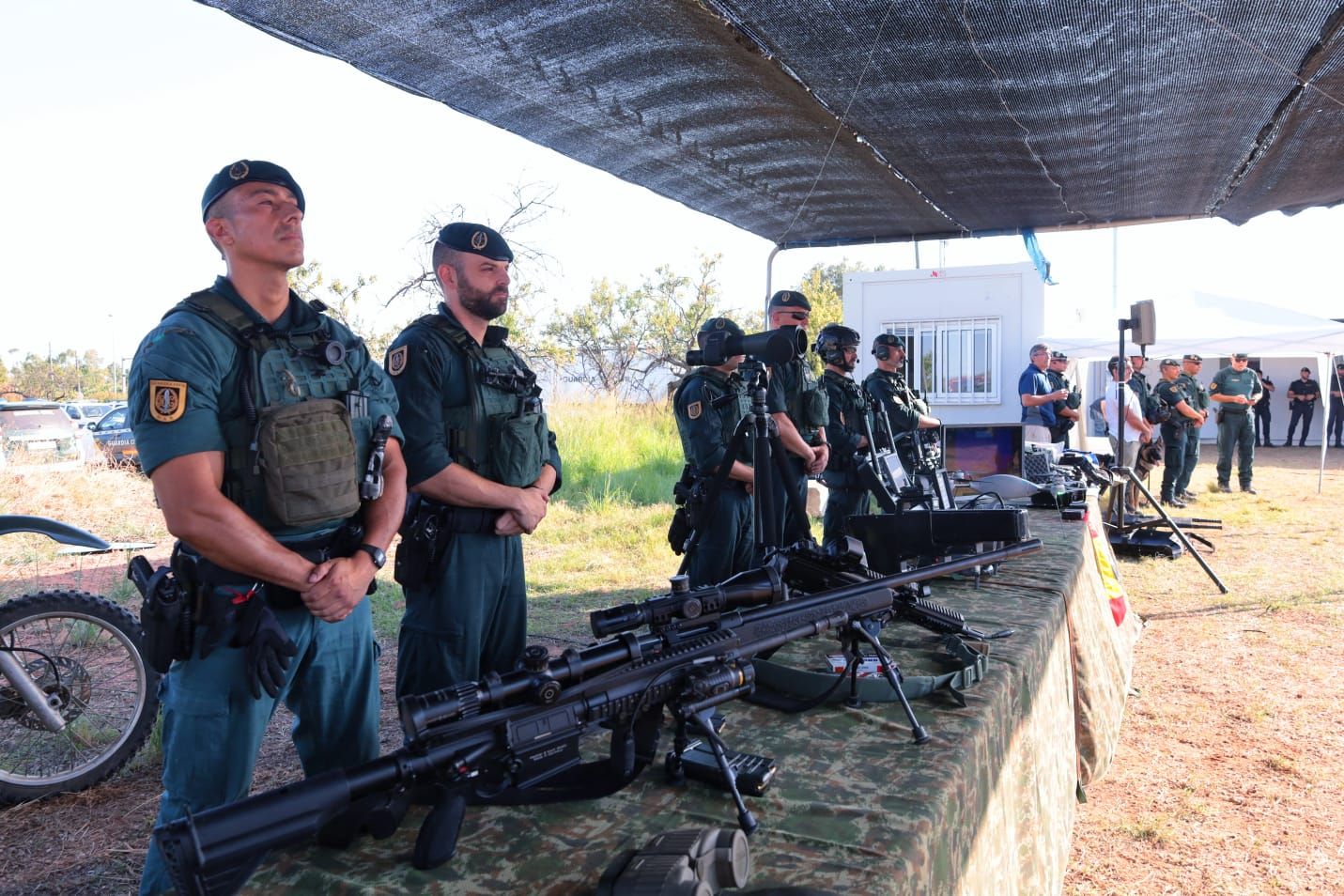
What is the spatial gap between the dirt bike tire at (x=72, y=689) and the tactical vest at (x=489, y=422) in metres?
1.57

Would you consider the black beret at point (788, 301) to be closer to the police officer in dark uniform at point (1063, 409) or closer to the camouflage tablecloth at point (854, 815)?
the camouflage tablecloth at point (854, 815)

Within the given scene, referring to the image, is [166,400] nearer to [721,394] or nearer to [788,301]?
[721,394]

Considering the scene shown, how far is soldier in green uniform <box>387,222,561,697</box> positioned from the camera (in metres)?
2.51

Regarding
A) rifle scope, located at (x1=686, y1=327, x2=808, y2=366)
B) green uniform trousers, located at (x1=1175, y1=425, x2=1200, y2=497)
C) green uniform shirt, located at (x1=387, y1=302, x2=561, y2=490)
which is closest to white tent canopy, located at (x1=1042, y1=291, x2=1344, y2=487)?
green uniform trousers, located at (x1=1175, y1=425, x2=1200, y2=497)

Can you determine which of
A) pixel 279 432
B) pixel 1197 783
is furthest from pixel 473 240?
pixel 1197 783

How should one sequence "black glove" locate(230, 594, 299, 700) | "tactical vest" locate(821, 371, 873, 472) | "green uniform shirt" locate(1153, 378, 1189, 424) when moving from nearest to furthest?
"black glove" locate(230, 594, 299, 700) → "tactical vest" locate(821, 371, 873, 472) → "green uniform shirt" locate(1153, 378, 1189, 424)

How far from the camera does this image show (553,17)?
390 centimetres

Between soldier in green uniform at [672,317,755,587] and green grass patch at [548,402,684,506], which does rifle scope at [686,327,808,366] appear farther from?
green grass patch at [548,402,684,506]

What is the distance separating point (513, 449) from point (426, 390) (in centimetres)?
32

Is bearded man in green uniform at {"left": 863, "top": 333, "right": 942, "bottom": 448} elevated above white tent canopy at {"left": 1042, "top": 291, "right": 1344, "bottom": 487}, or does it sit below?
below

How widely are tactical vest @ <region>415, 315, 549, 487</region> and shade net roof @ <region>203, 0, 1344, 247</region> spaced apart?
1862mm

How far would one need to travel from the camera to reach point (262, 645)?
5.91ft

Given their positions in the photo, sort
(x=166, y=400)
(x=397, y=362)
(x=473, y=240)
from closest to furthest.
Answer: (x=166, y=400) < (x=397, y=362) < (x=473, y=240)

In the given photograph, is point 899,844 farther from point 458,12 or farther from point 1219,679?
point 1219,679
